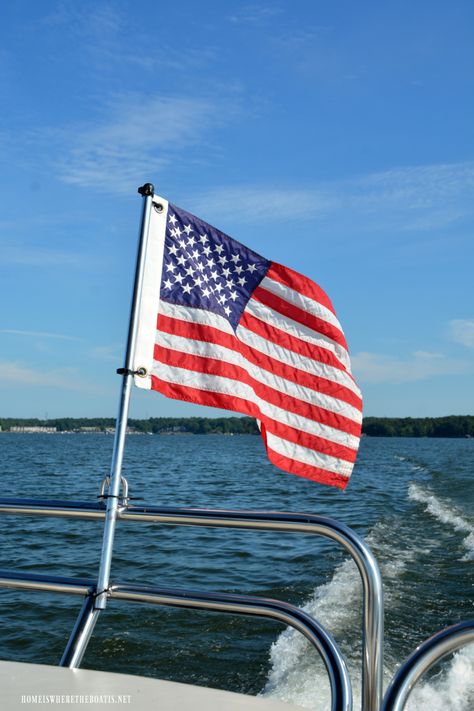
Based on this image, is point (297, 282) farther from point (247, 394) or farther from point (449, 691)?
point (449, 691)

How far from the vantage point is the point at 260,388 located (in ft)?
12.8

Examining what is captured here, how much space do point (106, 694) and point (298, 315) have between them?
2.33 m

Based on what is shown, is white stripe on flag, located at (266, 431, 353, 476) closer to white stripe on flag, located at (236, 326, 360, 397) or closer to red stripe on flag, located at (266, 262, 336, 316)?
white stripe on flag, located at (236, 326, 360, 397)

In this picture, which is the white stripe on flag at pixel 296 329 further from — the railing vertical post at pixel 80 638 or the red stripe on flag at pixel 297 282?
the railing vertical post at pixel 80 638

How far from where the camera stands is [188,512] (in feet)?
8.90

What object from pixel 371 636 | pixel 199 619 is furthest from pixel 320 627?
pixel 199 619

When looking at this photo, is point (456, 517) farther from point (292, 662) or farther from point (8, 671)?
point (8, 671)

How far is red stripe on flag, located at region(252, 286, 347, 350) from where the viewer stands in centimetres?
402

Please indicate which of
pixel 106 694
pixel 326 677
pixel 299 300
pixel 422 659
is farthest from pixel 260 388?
pixel 326 677

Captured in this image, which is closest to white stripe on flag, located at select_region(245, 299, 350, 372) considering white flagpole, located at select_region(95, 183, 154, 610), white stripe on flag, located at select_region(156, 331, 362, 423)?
white stripe on flag, located at select_region(156, 331, 362, 423)

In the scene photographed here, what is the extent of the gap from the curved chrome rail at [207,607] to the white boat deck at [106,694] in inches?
7.4

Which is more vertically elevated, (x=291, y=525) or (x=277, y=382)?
(x=277, y=382)

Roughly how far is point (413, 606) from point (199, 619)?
2854 millimetres

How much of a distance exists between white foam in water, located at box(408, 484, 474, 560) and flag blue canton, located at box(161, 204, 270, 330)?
33.6 feet
